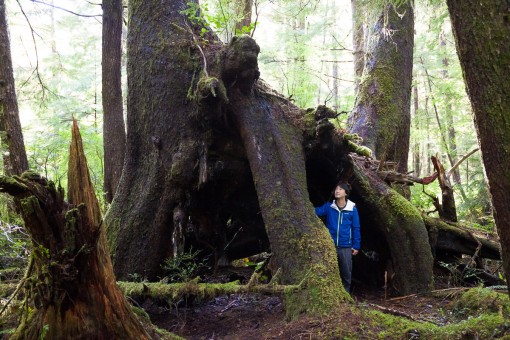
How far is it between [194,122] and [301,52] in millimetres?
9137

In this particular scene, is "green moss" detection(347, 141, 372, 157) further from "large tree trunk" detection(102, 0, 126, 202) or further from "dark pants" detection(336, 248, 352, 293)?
"large tree trunk" detection(102, 0, 126, 202)

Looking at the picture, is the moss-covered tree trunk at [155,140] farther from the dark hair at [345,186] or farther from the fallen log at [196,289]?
the dark hair at [345,186]

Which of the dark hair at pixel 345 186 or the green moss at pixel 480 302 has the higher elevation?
the dark hair at pixel 345 186

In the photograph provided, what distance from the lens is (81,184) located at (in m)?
2.87

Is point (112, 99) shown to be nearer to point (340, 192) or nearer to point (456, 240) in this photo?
point (340, 192)

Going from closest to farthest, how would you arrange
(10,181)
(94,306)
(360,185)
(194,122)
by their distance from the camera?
(10,181)
(94,306)
(194,122)
(360,185)

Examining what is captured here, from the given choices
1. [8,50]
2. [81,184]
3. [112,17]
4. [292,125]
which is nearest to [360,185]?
[292,125]

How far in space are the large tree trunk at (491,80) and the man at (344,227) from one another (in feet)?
11.4

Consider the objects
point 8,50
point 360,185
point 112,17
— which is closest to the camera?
point 360,185

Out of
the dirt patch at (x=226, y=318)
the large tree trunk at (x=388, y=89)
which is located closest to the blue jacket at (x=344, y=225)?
the dirt patch at (x=226, y=318)

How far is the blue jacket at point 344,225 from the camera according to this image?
629 centimetres

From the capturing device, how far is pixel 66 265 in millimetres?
2662

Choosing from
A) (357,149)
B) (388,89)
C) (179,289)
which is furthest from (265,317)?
(388,89)

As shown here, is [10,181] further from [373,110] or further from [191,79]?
[373,110]
